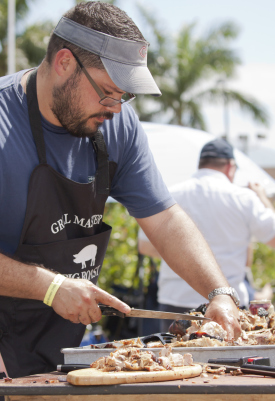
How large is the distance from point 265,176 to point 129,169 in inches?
135

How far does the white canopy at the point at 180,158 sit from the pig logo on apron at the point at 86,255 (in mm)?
2904

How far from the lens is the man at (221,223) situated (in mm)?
4168

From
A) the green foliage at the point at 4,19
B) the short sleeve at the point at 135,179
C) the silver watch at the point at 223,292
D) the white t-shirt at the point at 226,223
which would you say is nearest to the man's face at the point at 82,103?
the short sleeve at the point at 135,179

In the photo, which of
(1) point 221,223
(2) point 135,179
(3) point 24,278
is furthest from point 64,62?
Result: (1) point 221,223

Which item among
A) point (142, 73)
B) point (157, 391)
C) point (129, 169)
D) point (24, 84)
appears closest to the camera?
point (157, 391)

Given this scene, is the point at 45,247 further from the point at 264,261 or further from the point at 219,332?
the point at 264,261

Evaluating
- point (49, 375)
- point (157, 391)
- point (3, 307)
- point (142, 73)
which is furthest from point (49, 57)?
point (157, 391)

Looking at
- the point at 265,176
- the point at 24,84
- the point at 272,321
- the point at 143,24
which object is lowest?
the point at 272,321

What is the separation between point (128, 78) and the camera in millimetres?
2045

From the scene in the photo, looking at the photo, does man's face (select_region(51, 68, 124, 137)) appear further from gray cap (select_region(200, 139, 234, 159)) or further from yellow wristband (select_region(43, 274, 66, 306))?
gray cap (select_region(200, 139, 234, 159))

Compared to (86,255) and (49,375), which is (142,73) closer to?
(86,255)

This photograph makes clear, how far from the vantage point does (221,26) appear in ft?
82.3

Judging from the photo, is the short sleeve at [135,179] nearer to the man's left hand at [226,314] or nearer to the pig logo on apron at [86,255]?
the pig logo on apron at [86,255]

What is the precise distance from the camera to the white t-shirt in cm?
416
